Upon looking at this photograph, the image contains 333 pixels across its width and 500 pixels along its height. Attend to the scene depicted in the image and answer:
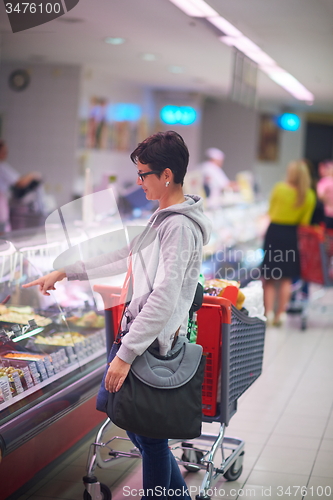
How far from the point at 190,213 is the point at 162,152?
0.84ft

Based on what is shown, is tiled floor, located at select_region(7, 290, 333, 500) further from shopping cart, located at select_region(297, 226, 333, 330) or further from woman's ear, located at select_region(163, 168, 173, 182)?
woman's ear, located at select_region(163, 168, 173, 182)

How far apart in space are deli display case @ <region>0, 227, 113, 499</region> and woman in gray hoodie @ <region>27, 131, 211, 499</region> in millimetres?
672

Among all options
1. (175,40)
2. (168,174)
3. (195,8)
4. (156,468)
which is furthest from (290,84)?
(156,468)

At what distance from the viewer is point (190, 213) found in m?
2.26

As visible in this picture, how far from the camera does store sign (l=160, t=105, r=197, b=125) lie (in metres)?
13.3

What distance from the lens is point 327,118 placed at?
19000 millimetres

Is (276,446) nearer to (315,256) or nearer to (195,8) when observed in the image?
(315,256)

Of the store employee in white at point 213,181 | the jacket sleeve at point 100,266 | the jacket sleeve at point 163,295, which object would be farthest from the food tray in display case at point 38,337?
the store employee in white at point 213,181

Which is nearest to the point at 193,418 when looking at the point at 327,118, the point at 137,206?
the point at 137,206

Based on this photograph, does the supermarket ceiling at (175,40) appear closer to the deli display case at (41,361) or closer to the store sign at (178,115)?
the store sign at (178,115)

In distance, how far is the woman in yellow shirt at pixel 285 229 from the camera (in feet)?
22.2

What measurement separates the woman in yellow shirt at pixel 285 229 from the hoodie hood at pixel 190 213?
182 inches

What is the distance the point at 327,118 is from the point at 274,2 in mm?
14600

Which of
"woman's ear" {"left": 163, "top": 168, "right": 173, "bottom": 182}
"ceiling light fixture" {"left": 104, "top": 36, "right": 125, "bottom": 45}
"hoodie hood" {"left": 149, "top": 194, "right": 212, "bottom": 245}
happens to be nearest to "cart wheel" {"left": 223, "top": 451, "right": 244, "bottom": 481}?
"hoodie hood" {"left": 149, "top": 194, "right": 212, "bottom": 245}
